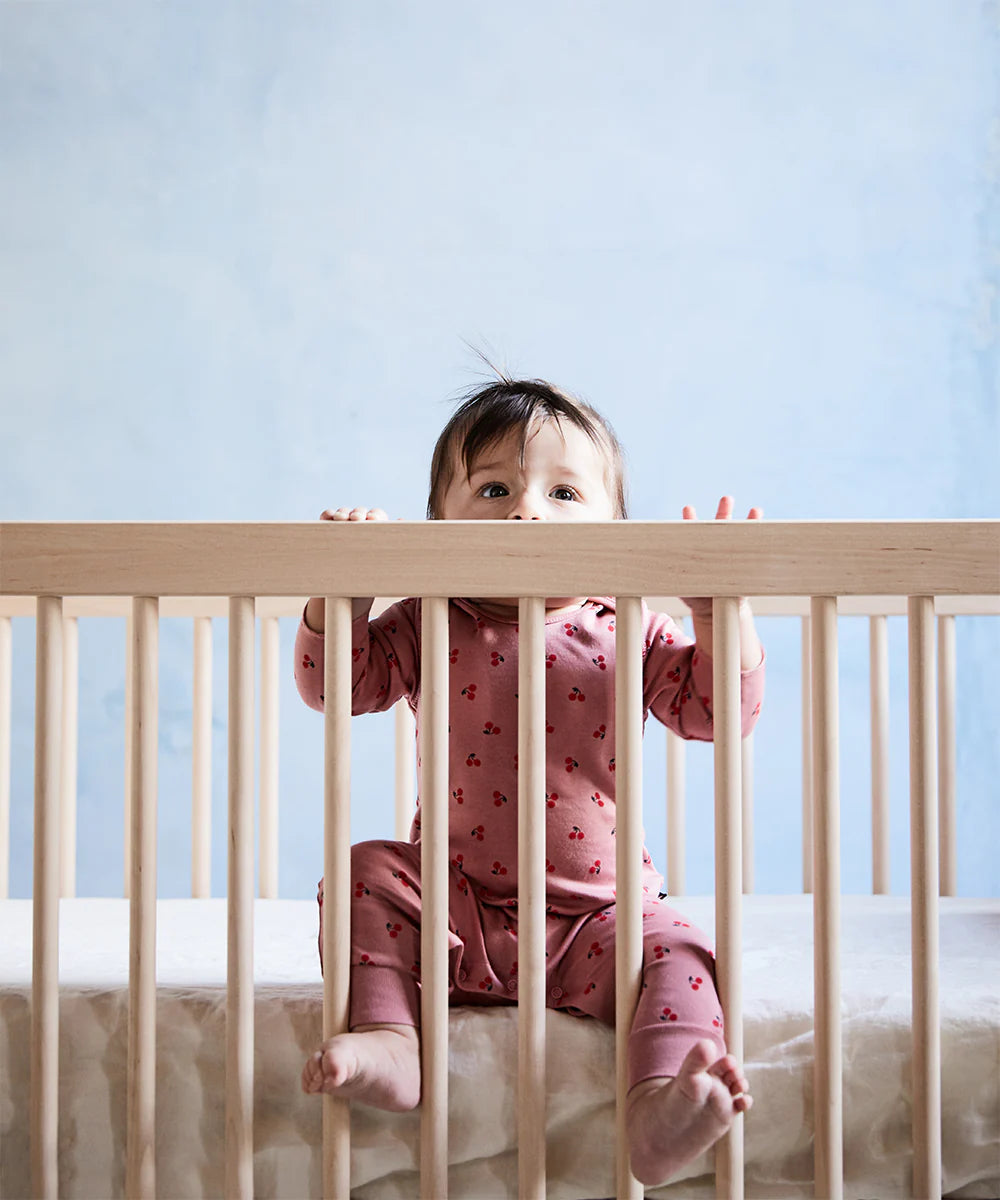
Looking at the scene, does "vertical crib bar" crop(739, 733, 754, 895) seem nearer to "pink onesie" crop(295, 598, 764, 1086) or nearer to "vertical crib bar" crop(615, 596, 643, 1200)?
"pink onesie" crop(295, 598, 764, 1086)

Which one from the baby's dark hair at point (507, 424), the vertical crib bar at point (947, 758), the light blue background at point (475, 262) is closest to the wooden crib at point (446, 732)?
the baby's dark hair at point (507, 424)

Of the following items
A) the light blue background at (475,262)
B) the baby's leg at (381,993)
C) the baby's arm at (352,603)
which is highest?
the light blue background at (475,262)

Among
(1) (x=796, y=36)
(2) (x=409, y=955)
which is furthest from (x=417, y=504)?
(2) (x=409, y=955)

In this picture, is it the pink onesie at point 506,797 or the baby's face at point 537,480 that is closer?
the pink onesie at point 506,797

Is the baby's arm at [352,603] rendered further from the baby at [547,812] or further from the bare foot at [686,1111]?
the bare foot at [686,1111]

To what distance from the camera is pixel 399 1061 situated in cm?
66

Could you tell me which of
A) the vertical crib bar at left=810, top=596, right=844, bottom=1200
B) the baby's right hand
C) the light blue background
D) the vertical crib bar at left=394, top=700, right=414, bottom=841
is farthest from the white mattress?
the light blue background

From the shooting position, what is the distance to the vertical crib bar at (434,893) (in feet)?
2.19

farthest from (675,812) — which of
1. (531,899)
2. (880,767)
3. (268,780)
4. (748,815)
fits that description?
(531,899)

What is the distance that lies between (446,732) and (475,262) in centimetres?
128

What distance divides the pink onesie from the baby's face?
77 millimetres

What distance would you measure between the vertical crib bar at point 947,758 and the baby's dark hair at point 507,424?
1.38 ft

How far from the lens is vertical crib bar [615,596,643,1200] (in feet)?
2.18

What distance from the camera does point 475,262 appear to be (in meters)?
1.82
